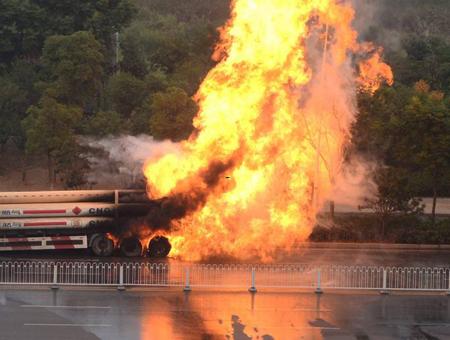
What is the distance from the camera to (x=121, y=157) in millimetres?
32375

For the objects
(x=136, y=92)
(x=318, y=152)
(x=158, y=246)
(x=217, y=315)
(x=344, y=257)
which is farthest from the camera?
(x=136, y=92)

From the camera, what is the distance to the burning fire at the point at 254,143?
26203 mm

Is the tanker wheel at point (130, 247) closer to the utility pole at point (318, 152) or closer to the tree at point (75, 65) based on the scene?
the utility pole at point (318, 152)

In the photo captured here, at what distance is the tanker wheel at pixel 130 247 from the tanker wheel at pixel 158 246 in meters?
0.41

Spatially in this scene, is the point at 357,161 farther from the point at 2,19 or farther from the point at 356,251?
the point at 2,19

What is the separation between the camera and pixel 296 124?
26.7m

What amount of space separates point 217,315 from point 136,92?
94.9 ft

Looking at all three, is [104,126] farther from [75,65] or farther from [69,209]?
[69,209]

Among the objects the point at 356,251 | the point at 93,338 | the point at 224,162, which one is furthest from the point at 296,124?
the point at 93,338

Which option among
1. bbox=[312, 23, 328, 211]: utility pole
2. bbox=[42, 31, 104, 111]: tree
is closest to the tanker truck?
bbox=[312, 23, 328, 211]: utility pole

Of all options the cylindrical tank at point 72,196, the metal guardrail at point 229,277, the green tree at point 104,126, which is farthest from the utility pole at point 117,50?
the metal guardrail at point 229,277

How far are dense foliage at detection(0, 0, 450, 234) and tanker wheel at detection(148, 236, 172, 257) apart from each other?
9.50m

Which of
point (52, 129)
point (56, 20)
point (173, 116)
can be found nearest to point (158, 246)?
point (173, 116)

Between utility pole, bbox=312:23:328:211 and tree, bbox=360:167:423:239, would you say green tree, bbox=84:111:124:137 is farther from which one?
utility pole, bbox=312:23:328:211
